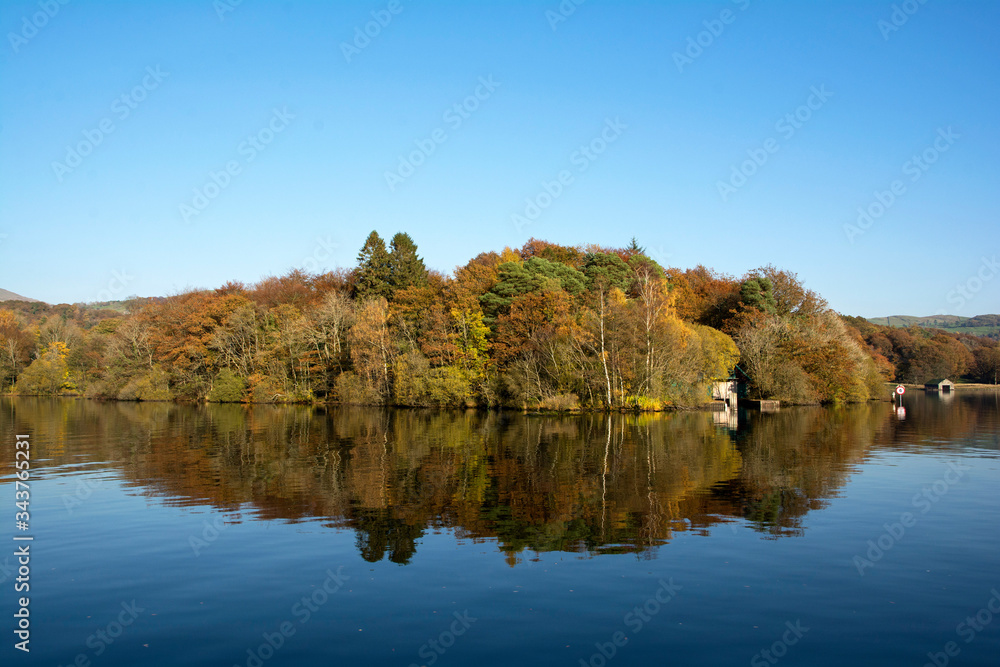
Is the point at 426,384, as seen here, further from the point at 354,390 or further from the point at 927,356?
the point at 927,356

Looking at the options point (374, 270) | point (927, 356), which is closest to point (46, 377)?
point (374, 270)

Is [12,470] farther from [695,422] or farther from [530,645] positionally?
[695,422]

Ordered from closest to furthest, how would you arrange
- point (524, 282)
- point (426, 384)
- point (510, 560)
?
point (510, 560) < point (426, 384) < point (524, 282)

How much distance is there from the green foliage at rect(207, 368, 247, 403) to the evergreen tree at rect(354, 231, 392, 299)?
16.9 meters

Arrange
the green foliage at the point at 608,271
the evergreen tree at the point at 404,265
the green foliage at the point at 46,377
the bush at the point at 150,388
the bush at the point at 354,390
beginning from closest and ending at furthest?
the bush at the point at 354,390
the green foliage at the point at 608,271
the bush at the point at 150,388
the evergreen tree at the point at 404,265
the green foliage at the point at 46,377

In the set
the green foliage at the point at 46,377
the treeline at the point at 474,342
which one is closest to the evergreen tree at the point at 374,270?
the treeline at the point at 474,342

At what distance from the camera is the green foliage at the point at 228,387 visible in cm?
7456

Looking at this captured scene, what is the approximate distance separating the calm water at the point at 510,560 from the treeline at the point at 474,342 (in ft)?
82.4

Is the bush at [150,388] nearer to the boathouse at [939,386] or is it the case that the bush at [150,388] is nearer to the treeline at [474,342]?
the treeline at [474,342]

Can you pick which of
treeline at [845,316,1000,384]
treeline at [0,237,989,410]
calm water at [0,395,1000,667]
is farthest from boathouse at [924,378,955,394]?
calm water at [0,395,1000,667]

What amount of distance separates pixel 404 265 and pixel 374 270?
3779 millimetres

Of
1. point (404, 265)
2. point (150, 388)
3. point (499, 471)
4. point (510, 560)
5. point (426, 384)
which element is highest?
point (404, 265)

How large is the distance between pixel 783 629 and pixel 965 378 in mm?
166189

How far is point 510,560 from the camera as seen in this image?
12.3 metres
